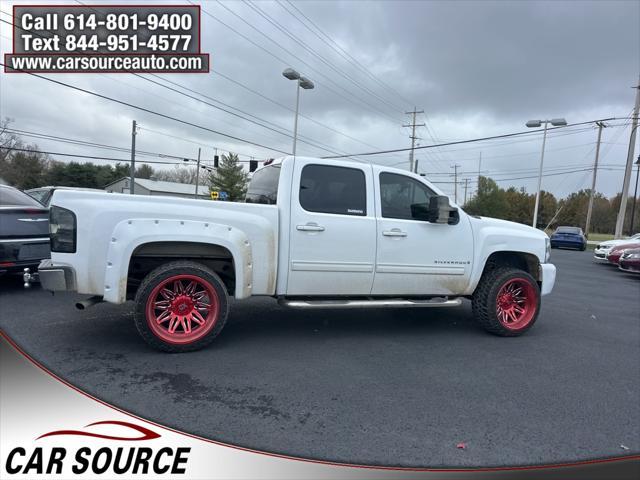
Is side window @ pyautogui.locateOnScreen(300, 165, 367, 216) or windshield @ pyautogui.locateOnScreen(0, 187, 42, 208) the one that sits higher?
side window @ pyautogui.locateOnScreen(300, 165, 367, 216)

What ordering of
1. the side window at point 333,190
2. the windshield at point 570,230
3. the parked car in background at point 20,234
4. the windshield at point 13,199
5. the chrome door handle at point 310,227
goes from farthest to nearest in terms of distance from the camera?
the windshield at point 570,230 → the windshield at point 13,199 → the parked car in background at point 20,234 → the side window at point 333,190 → the chrome door handle at point 310,227

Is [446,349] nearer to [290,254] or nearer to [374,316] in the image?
[374,316]

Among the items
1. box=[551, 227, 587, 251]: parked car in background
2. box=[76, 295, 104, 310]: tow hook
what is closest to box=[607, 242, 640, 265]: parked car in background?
box=[551, 227, 587, 251]: parked car in background

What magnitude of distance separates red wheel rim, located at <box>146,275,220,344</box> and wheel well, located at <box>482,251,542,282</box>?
3564 millimetres

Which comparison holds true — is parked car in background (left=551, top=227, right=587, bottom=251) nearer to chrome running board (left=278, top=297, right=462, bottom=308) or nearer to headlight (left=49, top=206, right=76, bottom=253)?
chrome running board (left=278, top=297, right=462, bottom=308)

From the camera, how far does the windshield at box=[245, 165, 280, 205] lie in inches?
179

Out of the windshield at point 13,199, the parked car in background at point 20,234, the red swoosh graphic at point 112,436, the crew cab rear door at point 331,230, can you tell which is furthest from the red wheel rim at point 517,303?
the windshield at point 13,199

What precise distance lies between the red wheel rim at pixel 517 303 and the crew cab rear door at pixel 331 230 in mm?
1889

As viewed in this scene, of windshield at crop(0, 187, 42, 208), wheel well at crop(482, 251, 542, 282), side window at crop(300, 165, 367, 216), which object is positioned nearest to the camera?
side window at crop(300, 165, 367, 216)

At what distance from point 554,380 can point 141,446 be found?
141 inches

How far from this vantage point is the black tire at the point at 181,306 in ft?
12.4

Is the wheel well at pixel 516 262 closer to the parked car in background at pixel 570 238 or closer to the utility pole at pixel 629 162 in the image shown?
the parked car in background at pixel 570 238

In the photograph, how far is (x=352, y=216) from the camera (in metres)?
4.51

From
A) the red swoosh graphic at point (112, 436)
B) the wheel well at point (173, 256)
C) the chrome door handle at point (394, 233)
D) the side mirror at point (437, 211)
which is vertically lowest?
the red swoosh graphic at point (112, 436)
